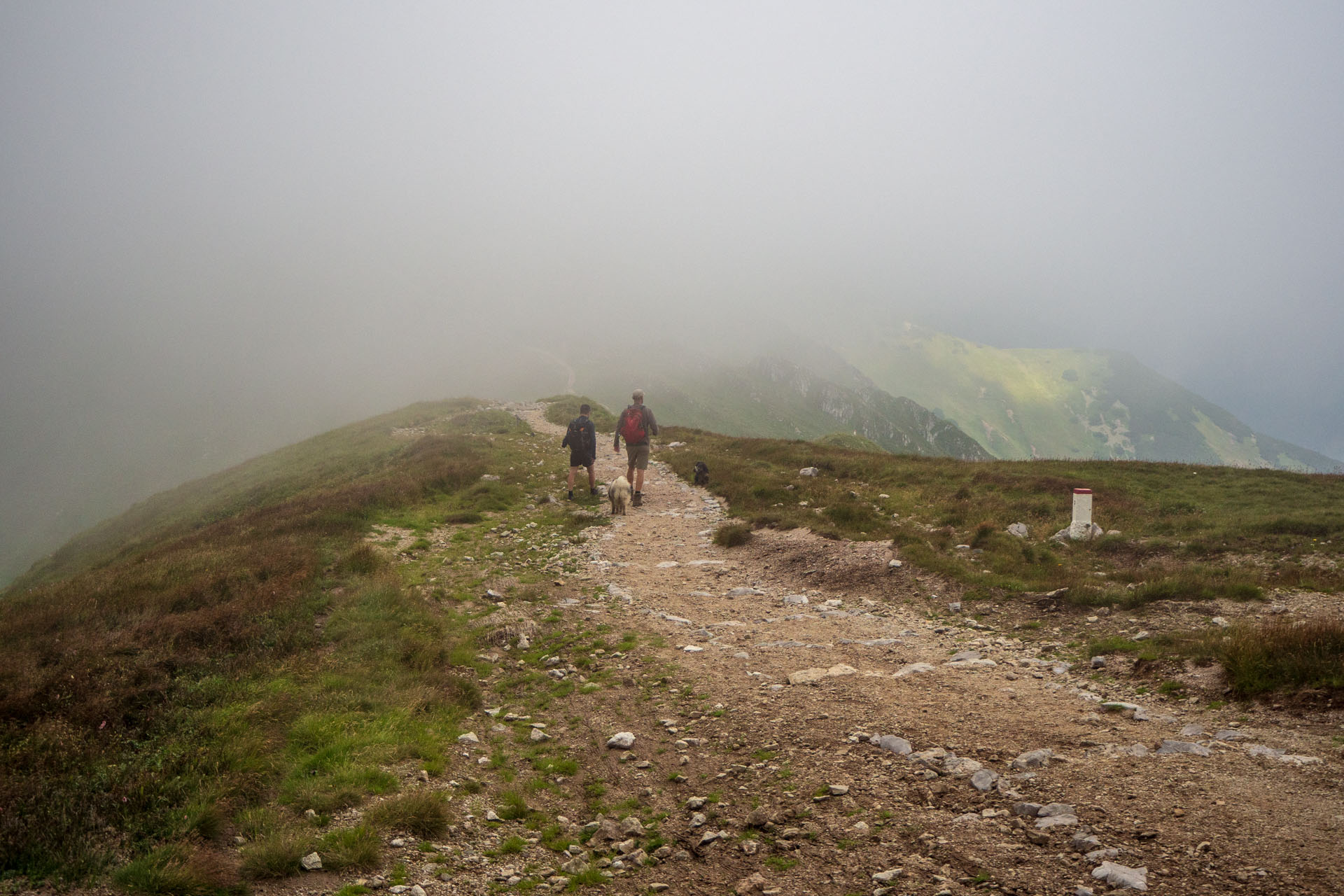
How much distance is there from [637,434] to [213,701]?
15.9m

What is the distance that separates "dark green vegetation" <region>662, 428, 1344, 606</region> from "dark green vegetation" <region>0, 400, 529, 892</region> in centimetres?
1059

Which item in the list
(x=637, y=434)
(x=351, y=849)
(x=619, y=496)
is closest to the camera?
(x=351, y=849)

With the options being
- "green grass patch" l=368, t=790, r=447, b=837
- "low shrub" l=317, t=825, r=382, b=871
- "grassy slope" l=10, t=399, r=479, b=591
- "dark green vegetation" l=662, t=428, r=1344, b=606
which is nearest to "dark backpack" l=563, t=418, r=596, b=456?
"dark green vegetation" l=662, t=428, r=1344, b=606

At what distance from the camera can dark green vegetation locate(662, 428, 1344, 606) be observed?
1255cm

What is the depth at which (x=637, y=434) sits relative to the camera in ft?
75.2

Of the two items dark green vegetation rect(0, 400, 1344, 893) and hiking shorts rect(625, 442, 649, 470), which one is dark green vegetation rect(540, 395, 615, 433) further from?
dark green vegetation rect(0, 400, 1344, 893)

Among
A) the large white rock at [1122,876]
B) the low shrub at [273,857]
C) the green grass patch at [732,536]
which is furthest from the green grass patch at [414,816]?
the green grass patch at [732,536]

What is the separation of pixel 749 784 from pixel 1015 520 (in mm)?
14584

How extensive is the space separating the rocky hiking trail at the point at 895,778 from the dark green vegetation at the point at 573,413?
35262mm

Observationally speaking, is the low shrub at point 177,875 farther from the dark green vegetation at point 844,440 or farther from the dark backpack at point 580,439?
the dark green vegetation at point 844,440

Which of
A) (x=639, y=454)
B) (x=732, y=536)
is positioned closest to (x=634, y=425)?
(x=639, y=454)

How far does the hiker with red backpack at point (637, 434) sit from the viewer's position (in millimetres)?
22781

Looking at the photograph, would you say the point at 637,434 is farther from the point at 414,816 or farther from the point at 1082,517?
the point at 414,816

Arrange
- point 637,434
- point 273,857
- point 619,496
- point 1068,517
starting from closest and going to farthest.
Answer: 1. point 273,857
2. point 1068,517
3. point 619,496
4. point 637,434
